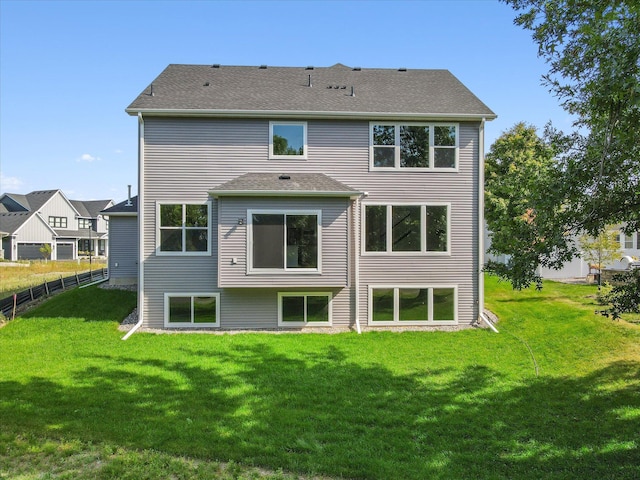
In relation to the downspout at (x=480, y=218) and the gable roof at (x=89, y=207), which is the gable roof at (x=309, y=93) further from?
the gable roof at (x=89, y=207)

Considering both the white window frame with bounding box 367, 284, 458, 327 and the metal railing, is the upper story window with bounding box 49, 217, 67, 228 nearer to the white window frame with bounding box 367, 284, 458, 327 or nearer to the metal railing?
the metal railing

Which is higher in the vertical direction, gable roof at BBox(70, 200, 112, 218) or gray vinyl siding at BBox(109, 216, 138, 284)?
gable roof at BBox(70, 200, 112, 218)

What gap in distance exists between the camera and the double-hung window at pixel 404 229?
13078 mm

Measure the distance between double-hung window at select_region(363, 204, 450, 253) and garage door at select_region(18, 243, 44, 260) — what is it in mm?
46070

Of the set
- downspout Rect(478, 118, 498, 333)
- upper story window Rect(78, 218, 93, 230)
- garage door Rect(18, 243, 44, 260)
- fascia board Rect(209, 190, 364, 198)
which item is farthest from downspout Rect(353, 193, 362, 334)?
upper story window Rect(78, 218, 93, 230)

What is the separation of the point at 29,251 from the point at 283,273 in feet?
150

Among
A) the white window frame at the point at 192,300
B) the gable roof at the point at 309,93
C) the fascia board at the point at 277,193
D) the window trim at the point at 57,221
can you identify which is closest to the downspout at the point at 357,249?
the fascia board at the point at 277,193

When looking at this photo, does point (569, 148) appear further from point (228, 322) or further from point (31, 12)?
point (31, 12)

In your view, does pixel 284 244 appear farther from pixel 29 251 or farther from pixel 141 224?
pixel 29 251

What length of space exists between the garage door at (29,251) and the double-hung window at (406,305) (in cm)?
4616

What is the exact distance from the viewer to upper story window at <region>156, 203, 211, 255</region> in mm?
12656

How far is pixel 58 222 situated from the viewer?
49750 millimetres

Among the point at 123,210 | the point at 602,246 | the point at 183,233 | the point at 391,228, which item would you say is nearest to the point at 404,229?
the point at 391,228

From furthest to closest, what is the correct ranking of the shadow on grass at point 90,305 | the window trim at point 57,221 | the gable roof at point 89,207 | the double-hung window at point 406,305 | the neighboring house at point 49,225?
the gable roof at point 89,207 < the window trim at point 57,221 < the neighboring house at point 49,225 < the double-hung window at point 406,305 < the shadow on grass at point 90,305
